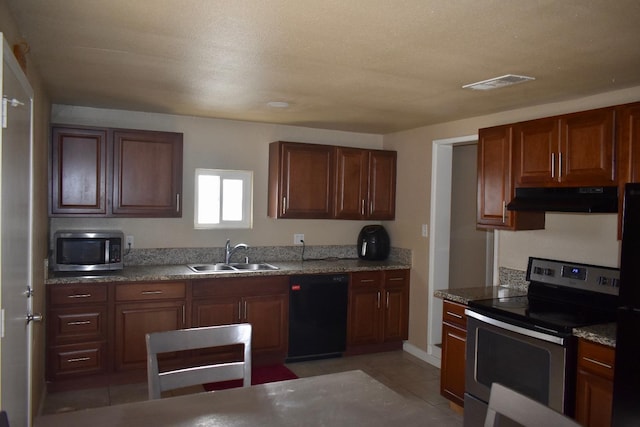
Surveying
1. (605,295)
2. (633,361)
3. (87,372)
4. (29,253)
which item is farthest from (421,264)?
(29,253)

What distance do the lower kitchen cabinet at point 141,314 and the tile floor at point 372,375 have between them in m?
0.24

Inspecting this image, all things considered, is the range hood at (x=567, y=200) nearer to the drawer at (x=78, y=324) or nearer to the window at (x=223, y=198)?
the window at (x=223, y=198)

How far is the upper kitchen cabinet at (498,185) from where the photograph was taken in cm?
335

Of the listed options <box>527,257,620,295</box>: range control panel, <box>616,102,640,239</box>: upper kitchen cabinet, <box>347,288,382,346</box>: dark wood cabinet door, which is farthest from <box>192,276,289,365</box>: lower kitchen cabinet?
<box>616,102,640,239</box>: upper kitchen cabinet

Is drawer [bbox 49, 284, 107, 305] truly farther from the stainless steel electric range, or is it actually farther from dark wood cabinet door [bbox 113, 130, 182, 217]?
the stainless steel electric range

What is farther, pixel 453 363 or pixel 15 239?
pixel 453 363

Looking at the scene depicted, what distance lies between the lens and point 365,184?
493 centimetres

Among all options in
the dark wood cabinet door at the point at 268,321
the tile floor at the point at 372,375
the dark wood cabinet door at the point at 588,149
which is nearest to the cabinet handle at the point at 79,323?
the tile floor at the point at 372,375

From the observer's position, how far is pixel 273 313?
4.25 m

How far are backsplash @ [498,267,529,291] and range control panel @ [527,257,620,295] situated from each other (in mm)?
167

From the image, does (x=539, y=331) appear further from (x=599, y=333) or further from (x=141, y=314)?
(x=141, y=314)

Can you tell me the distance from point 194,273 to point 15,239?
6.78ft

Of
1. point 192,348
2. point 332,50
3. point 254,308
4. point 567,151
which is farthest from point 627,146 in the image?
point 254,308

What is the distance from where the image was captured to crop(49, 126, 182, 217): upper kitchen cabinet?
377 centimetres
